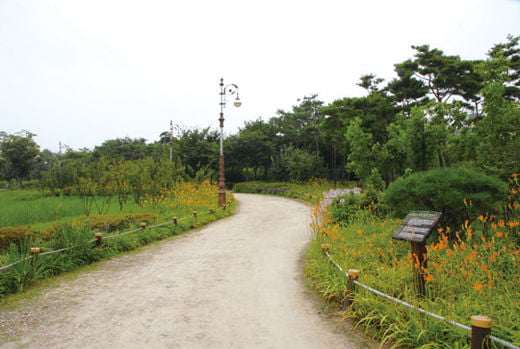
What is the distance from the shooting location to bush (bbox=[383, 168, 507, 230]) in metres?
5.25

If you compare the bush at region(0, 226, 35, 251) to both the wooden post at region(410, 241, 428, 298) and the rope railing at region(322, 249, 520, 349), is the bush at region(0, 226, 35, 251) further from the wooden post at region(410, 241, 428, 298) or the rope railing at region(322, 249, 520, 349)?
the wooden post at region(410, 241, 428, 298)

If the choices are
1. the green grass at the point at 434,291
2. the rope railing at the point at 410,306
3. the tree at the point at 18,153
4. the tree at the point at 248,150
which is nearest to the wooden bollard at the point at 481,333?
the rope railing at the point at 410,306

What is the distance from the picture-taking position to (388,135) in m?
17.3

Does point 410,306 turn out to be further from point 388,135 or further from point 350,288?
point 388,135

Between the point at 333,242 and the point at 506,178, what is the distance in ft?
12.2

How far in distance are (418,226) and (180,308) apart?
3144 millimetres

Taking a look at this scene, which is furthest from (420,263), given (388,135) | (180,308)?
(388,135)

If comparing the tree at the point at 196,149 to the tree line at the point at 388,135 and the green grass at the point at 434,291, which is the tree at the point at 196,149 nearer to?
the tree line at the point at 388,135

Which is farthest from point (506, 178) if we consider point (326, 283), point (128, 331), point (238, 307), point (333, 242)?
point (128, 331)

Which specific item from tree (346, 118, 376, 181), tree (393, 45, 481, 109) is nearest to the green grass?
tree (346, 118, 376, 181)

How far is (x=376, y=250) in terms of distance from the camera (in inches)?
217

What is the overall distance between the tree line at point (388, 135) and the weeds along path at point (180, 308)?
516 cm

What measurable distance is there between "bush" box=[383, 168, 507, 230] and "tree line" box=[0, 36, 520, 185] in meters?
1.40

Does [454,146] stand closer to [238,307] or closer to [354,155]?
[354,155]
